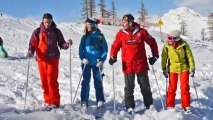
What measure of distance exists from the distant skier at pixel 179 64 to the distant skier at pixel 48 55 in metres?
2.45

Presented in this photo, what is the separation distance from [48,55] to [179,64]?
3036 millimetres

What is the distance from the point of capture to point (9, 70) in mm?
13570

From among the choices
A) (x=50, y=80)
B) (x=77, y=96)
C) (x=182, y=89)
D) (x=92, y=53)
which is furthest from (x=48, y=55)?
(x=182, y=89)

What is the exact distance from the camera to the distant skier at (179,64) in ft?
30.0

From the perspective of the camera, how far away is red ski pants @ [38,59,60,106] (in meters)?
8.71

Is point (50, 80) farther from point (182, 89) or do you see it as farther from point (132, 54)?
point (182, 89)

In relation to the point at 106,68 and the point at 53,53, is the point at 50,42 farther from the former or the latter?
the point at 106,68

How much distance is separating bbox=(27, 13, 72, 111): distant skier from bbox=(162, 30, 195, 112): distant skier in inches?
96.6


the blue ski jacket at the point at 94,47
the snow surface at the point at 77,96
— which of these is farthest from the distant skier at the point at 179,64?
the blue ski jacket at the point at 94,47

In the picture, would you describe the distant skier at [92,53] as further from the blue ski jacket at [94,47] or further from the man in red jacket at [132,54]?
the man in red jacket at [132,54]

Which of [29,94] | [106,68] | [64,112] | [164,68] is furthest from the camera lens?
[106,68]

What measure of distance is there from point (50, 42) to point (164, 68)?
277cm

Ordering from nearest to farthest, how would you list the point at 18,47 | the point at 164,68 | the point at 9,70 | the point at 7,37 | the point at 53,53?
the point at 53,53 → the point at 164,68 → the point at 9,70 → the point at 18,47 → the point at 7,37

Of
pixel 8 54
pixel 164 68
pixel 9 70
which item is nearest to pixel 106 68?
pixel 9 70
